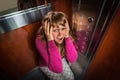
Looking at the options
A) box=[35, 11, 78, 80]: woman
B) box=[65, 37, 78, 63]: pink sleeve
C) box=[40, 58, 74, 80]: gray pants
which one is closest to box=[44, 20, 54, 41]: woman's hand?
box=[35, 11, 78, 80]: woman

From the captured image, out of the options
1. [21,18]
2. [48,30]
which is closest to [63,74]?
[48,30]

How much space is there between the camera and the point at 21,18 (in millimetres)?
819

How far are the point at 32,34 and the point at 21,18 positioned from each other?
5.7 inches

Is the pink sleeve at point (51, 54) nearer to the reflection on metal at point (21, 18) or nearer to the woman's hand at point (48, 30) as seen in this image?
the woman's hand at point (48, 30)

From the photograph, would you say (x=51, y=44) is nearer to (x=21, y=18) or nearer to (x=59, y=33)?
(x=59, y=33)

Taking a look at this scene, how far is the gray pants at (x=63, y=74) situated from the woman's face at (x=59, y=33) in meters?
0.19

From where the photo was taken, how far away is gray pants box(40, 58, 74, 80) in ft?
2.83

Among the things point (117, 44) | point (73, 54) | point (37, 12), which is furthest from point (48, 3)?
point (117, 44)

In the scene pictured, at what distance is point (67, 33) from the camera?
791 millimetres

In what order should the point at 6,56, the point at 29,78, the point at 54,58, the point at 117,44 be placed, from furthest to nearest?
1. the point at 29,78
2. the point at 6,56
3. the point at 54,58
4. the point at 117,44

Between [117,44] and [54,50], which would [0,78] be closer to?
[54,50]

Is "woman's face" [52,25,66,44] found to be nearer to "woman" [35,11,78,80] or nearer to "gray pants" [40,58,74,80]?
"woman" [35,11,78,80]

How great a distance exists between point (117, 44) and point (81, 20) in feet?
0.91

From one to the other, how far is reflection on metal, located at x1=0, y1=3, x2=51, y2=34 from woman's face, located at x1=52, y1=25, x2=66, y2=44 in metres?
0.21
